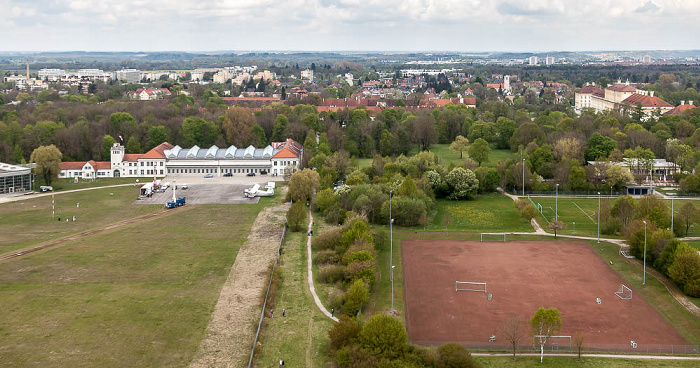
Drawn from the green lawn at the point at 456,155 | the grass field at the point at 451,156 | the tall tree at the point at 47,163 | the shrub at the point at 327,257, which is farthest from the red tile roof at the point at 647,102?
the tall tree at the point at 47,163

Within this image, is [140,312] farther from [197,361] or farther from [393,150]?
[393,150]

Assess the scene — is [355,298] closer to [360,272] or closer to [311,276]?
[360,272]

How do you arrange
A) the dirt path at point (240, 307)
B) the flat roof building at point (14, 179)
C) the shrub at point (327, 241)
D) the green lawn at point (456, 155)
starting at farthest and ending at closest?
1. the green lawn at point (456, 155)
2. the flat roof building at point (14, 179)
3. the shrub at point (327, 241)
4. the dirt path at point (240, 307)

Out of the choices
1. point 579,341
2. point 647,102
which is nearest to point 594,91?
point 647,102

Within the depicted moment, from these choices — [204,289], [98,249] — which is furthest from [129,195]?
[204,289]

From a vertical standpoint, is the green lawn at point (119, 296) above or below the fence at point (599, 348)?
above

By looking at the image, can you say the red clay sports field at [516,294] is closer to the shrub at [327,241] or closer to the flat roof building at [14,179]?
the shrub at [327,241]

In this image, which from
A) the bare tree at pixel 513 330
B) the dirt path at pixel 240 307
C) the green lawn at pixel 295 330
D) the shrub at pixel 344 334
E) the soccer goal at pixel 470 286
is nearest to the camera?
the shrub at pixel 344 334
